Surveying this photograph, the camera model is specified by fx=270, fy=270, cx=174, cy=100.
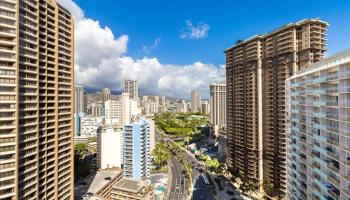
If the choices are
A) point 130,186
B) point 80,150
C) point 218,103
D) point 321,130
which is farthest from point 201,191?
point 218,103

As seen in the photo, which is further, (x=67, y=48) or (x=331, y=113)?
(x=67, y=48)

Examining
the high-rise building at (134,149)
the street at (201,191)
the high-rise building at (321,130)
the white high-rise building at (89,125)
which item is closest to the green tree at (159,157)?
the street at (201,191)

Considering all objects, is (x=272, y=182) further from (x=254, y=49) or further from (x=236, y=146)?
(x=254, y=49)

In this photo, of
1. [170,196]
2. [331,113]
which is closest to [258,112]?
[170,196]

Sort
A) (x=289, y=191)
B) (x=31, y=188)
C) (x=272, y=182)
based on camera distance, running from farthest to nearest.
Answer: (x=272, y=182), (x=289, y=191), (x=31, y=188)

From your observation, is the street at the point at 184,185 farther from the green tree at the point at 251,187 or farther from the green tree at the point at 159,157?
the green tree at the point at 251,187

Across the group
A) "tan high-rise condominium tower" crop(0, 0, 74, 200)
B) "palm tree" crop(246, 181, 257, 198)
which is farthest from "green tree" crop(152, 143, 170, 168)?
"tan high-rise condominium tower" crop(0, 0, 74, 200)
